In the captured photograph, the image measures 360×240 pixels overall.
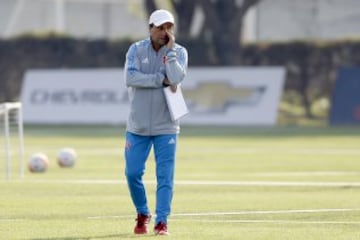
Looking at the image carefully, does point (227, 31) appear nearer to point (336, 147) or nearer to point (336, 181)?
point (336, 147)

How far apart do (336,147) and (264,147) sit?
1.68 m

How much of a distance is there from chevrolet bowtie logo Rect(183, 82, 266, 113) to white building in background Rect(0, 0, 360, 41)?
1593 cm

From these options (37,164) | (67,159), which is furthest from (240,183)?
(67,159)

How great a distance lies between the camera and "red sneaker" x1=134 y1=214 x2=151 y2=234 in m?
13.6

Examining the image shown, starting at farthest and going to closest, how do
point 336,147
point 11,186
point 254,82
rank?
point 254,82 < point 336,147 < point 11,186

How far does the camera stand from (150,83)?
13.7m

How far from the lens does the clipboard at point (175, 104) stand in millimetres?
13734

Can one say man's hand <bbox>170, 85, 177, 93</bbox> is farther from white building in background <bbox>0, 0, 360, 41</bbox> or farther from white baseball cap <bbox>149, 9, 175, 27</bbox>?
white building in background <bbox>0, 0, 360, 41</bbox>

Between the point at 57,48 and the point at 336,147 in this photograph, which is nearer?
the point at 336,147

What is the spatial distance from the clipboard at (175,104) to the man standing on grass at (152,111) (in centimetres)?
5

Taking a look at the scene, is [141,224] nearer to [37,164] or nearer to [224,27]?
[37,164]

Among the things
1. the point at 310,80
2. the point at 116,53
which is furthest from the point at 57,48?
the point at 310,80

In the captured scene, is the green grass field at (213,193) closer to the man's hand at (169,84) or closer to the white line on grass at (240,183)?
the white line on grass at (240,183)

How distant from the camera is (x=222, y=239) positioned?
12.9 meters
